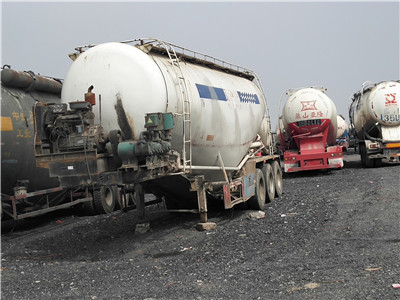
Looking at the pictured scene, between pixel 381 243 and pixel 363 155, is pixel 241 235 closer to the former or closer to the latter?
pixel 381 243

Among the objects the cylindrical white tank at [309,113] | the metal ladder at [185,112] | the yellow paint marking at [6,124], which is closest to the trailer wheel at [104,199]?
the yellow paint marking at [6,124]

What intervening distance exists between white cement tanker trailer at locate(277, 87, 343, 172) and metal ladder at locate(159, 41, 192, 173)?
31.6ft

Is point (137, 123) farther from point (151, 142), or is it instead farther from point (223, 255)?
point (223, 255)

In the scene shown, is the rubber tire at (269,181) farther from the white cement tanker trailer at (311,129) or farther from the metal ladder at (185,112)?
the white cement tanker trailer at (311,129)

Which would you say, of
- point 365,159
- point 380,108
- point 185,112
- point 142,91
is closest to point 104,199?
point 185,112

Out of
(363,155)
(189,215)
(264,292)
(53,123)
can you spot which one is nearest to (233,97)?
(189,215)

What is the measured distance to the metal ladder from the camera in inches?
312

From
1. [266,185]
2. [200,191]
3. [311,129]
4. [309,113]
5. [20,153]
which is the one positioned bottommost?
[266,185]

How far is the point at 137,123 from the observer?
7293 millimetres

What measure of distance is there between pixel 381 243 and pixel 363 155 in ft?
44.2

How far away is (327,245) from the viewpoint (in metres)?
6.88

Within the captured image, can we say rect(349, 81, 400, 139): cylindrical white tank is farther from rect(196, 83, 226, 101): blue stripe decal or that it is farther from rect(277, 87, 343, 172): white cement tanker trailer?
rect(196, 83, 226, 101): blue stripe decal

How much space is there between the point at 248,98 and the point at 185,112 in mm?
3607

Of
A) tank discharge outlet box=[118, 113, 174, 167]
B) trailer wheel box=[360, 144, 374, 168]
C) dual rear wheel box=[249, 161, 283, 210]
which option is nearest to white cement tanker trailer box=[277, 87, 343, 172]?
trailer wheel box=[360, 144, 374, 168]
